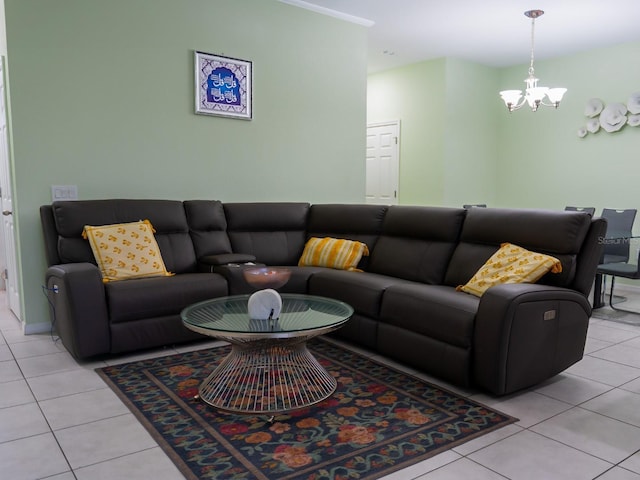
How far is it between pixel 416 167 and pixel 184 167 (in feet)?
11.7

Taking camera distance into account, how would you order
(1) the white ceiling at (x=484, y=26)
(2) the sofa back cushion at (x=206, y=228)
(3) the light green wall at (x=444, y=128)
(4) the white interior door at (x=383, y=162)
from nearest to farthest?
(2) the sofa back cushion at (x=206, y=228)
(1) the white ceiling at (x=484, y=26)
(3) the light green wall at (x=444, y=128)
(4) the white interior door at (x=383, y=162)

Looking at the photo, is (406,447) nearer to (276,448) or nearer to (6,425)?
(276,448)

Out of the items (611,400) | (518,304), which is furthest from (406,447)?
(611,400)

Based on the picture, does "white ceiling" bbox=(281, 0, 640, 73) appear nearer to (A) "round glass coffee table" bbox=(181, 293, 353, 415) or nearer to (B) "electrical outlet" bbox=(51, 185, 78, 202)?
(B) "electrical outlet" bbox=(51, 185, 78, 202)

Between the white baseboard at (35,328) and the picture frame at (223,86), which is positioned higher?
the picture frame at (223,86)

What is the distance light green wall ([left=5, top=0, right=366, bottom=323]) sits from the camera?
3459mm

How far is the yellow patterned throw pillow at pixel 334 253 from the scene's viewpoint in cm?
390

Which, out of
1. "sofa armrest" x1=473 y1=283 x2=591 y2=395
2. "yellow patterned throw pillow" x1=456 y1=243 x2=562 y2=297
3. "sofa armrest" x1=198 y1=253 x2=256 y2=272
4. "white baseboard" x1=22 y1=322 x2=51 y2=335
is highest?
"yellow patterned throw pillow" x1=456 y1=243 x2=562 y2=297

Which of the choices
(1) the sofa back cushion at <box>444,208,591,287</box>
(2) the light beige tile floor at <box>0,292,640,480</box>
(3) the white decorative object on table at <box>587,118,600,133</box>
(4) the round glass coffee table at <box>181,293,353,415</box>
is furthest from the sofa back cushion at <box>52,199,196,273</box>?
(3) the white decorative object on table at <box>587,118,600,133</box>

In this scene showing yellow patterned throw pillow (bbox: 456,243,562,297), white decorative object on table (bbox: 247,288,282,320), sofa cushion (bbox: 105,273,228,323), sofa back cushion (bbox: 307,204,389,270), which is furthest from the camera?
sofa back cushion (bbox: 307,204,389,270)

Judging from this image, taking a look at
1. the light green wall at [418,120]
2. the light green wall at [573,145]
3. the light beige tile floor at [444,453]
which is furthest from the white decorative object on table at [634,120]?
the light beige tile floor at [444,453]

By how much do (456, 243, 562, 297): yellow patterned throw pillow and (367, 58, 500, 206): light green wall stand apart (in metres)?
3.58

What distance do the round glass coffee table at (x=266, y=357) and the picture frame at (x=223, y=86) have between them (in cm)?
208

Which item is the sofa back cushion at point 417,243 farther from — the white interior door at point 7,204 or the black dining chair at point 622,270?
the white interior door at point 7,204
